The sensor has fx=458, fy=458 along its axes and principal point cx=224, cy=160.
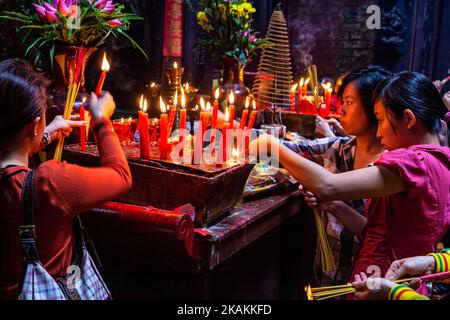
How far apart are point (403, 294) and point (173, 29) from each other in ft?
18.6

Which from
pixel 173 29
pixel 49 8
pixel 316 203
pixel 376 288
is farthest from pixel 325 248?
pixel 173 29

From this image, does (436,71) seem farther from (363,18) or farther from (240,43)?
(240,43)

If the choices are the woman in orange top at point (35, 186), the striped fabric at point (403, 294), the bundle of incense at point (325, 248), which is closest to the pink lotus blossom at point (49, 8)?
the woman in orange top at point (35, 186)

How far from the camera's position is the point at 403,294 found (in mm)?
1399

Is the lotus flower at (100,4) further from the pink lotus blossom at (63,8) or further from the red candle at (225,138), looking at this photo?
the red candle at (225,138)

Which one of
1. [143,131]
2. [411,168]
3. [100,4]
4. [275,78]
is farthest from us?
[275,78]

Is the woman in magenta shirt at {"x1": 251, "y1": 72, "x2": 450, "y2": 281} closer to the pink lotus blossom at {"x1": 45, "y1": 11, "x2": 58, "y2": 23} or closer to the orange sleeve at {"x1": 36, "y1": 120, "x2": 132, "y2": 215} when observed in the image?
the orange sleeve at {"x1": 36, "y1": 120, "x2": 132, "y2": 215}

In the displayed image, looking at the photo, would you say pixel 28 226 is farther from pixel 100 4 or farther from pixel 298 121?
pixel 298 121

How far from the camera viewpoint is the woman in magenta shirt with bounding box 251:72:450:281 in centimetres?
177

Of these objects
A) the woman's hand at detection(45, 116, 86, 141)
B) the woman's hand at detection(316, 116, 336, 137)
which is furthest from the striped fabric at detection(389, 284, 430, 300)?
the woman's hand at detection(316, 116, 336, 137)

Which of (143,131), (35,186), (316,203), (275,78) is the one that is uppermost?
(275,78)

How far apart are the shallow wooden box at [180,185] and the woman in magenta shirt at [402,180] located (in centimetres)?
33

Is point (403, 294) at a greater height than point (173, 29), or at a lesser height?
lesser

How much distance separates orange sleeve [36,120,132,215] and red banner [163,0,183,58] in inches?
198
